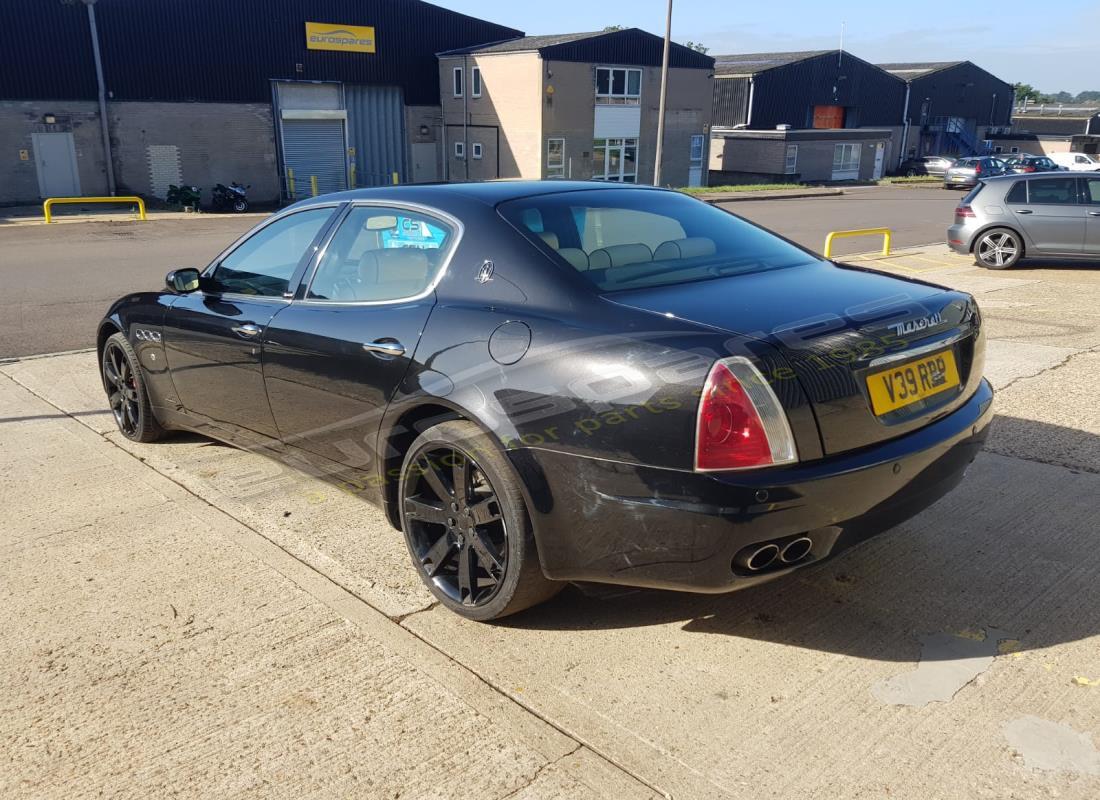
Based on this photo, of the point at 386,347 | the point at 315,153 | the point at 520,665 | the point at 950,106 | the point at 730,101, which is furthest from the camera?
the point at 950,106

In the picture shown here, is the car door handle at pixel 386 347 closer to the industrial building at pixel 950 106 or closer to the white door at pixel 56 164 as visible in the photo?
the white door at pixel 56 164

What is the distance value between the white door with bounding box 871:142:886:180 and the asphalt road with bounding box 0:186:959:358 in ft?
70.7

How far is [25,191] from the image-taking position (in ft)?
93.5

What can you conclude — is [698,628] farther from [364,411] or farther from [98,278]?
[98,278]

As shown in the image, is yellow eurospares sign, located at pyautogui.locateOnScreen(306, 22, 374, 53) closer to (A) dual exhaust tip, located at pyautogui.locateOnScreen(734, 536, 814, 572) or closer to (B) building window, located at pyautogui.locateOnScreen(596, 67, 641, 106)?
(B) building window, located at pyautogui.locateOnScreen(596, 67, 641, 106)

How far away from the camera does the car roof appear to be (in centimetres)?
371

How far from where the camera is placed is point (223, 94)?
104 ft

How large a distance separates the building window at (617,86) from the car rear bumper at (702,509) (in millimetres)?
36762

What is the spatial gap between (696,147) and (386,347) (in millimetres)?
40966

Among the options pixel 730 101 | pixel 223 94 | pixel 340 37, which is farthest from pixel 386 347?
pixel 730 101

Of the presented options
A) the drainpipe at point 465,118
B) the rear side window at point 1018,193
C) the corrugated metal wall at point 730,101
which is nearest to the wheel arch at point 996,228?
the rear side window at point 1018,193

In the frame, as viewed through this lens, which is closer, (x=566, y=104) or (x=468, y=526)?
(x=468, y=526)

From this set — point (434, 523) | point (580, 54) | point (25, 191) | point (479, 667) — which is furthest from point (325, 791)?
point (580, 54)

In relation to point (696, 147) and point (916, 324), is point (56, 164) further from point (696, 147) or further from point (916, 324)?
point (916, 324)
